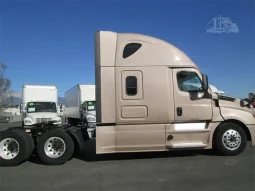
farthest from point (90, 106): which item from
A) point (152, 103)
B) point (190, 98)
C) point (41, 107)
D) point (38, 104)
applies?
point (190, 98)

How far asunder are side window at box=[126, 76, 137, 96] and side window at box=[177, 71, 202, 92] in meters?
1.29

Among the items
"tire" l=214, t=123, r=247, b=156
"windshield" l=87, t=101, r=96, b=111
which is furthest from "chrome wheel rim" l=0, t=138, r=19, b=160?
"windshield" l=87, t=101, r=96, b=111

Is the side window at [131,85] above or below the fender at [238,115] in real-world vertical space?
above

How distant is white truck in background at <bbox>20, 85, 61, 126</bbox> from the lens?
18766mm

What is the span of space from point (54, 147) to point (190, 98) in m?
4.09

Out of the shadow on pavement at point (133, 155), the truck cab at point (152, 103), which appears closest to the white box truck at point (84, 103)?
the shadow on pavement at point (133, 155)

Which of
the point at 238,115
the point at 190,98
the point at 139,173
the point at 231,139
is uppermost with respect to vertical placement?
the point at 190,98

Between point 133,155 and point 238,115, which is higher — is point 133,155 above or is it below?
below

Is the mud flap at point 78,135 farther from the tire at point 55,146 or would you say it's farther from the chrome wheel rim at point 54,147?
the chrome wheel rim at point 54,147

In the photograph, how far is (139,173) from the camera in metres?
7.43

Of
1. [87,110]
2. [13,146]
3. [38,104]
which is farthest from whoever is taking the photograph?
[87,110]

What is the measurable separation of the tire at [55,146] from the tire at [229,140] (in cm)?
419

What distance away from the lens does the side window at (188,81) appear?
29.9ft

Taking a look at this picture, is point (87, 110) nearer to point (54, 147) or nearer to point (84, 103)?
point (84, 103)
